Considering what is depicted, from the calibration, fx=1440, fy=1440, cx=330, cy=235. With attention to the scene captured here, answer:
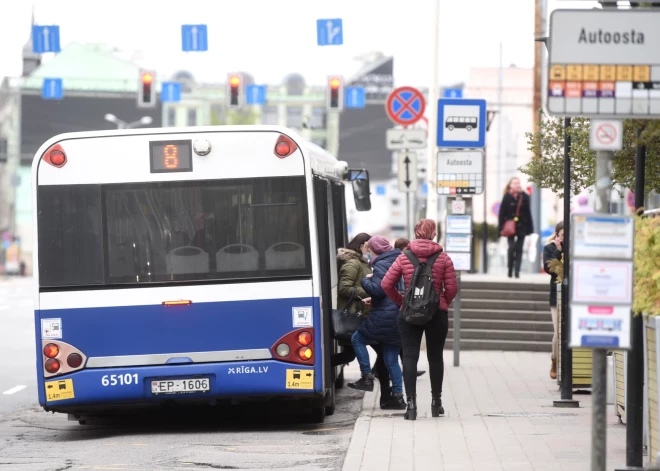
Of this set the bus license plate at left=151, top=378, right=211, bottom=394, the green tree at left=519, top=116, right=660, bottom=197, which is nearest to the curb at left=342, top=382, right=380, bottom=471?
the bus license plate at left=151, top=378, right=211, bottom=394

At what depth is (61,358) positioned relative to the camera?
11.9 m

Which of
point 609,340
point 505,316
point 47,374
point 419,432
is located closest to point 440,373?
point 419,432

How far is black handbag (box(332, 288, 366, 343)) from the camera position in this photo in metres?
13.5

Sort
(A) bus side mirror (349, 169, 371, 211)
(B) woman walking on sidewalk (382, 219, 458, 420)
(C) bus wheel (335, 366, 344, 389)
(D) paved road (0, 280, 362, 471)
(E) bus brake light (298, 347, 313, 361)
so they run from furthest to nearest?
1. (A) bus side mirror (349, 169, 371, 211)
2. (C) bus wheel (335, 366, 344, 389)
3. (B) woman walking on sidewalk (382, 219, 458, 420)
4. (E) bus brake light (298, 347, 313, 361)
5. (D) paved road (0, 280, 362, 471)

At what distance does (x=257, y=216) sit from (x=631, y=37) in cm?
512

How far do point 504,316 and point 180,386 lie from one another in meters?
10.9

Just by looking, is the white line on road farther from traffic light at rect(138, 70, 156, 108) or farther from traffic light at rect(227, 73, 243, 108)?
traffic light at rect(138, 70, 156, 108)

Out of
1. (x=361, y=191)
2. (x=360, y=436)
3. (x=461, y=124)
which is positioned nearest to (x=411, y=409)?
(x=360, y=436)

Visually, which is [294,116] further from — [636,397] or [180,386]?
[636,397]

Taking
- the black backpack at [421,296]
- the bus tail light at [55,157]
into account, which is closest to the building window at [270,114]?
the black backpack at [421,296]

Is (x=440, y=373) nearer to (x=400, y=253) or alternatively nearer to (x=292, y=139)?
(x=400, y=253)

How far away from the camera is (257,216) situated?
39.5 ft

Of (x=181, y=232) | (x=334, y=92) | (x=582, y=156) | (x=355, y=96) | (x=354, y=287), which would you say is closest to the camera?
(x=181, y=232)

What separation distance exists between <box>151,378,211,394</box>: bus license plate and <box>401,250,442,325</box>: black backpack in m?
1.80
